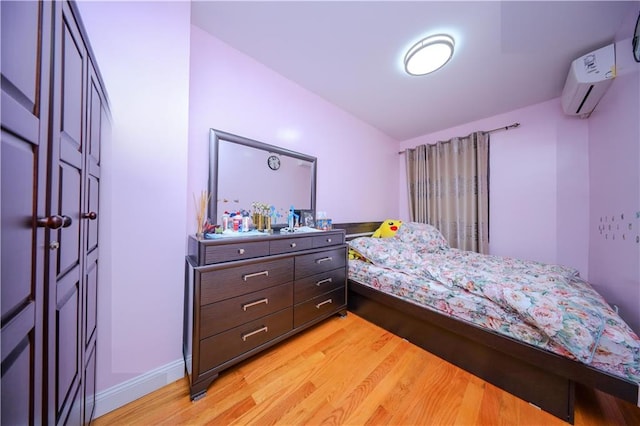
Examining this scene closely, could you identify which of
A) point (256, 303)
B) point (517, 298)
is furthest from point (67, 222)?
point (517, 298)

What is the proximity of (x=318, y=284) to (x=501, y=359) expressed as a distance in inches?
50.9

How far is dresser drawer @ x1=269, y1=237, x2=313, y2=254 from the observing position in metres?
1.51

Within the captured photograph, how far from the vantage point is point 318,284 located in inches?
70.8

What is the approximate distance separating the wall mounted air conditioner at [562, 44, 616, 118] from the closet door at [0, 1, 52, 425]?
3.06m

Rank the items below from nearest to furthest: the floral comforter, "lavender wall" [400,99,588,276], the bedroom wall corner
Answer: the floral comforter → "lavender wall" [400,99,588,276] → the bedroom wall corner

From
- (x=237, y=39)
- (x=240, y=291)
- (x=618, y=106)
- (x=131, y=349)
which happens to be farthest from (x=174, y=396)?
(x=618, y=106)

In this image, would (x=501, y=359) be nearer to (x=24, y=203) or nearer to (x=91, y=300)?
(x=24, y=203)

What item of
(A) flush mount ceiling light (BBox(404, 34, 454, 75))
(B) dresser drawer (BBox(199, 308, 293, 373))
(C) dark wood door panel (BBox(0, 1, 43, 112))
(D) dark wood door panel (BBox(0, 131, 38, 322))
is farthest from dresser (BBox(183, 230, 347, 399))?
(A) flush mount ceiling light (BBox(404, 34, 454, 75))

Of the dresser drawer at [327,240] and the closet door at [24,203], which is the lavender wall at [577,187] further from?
the closet door at [24,203]

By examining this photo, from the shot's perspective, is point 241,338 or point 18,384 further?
point 241,338

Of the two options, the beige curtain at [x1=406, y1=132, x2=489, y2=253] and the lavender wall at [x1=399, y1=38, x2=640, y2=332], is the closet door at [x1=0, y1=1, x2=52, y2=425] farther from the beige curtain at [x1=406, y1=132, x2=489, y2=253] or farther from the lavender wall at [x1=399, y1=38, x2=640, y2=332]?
the beige curtain at [x1=406, y1=132, x2=489, y2=253]

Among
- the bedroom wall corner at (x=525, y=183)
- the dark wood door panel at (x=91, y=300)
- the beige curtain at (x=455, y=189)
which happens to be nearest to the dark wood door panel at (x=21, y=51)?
the dark wood door panel at (x=91, y=300)

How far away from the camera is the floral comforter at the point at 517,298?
3.35ft

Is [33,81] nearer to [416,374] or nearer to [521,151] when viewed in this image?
[416,374]
